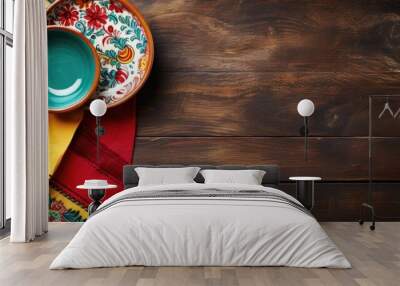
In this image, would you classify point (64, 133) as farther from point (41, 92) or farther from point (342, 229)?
point (342, 229)

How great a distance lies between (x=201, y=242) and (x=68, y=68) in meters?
3.09

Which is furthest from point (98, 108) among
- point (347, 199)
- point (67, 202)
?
point (347, 199)

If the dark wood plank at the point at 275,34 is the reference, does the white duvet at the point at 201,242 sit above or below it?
below

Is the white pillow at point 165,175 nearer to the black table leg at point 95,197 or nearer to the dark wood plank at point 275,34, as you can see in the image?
the black table leg at point 95,197

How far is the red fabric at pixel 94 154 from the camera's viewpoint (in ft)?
21.5

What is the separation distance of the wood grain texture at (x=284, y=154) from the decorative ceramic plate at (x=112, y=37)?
0.67m

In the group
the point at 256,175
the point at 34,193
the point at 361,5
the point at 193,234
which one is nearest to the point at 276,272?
the point at 193,234

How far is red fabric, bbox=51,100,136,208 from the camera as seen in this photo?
654 centimetres

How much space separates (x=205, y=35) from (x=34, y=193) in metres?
2.62

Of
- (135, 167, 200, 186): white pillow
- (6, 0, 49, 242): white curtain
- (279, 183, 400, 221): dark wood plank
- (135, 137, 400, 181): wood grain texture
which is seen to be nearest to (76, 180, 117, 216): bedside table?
A: (135, 167, 200, 186): white pillow

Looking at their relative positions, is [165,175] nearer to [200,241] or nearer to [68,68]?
[68,68]

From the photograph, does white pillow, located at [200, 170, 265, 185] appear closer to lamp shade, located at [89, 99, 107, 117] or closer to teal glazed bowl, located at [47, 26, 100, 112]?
lamp shade, located at [89, 99, 107, 117]

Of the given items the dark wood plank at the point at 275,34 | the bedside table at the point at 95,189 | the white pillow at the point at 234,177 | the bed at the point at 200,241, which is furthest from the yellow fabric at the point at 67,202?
the bed at the point at 200,241

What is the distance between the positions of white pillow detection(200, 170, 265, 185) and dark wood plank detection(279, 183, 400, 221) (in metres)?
0.88
